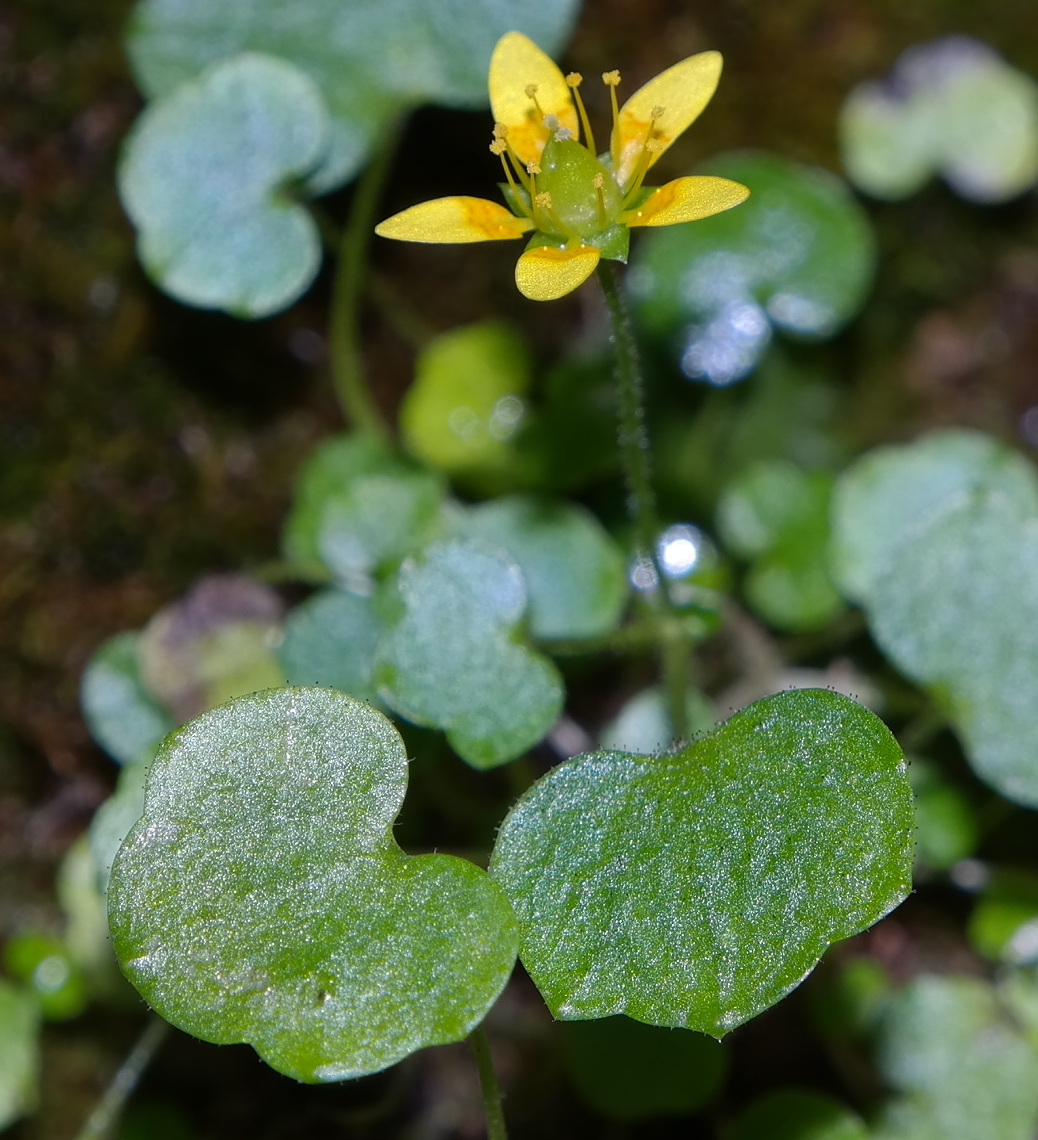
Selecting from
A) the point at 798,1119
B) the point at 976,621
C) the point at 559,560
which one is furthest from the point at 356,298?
the point at 798,1119

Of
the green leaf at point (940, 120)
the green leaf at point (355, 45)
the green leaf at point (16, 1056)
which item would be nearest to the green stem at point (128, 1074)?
the green leaf at point (16, 1056)

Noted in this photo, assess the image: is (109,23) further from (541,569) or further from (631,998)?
(631,998)

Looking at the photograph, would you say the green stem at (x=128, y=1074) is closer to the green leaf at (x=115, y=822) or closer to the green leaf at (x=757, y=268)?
the green leaf at (x=115, y=822)

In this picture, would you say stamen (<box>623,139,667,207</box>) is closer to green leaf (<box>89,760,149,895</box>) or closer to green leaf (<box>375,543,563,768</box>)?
green leaf (<box>375,543,563,768</box>)

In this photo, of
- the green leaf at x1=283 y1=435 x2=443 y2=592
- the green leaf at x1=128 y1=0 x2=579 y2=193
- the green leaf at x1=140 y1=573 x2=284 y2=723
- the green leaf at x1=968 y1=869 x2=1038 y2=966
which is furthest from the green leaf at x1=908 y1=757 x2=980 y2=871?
the green leaf at x1=128 y1=0 x2=579 y2=193

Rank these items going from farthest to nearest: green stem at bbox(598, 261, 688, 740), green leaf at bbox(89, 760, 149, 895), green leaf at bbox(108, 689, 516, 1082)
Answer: green leaf at bbox(89, 760, 149, 895) < green stem at bbox(598, 261, 688, 740) < green leaf at bbox(108, 689, 516, 1082)
